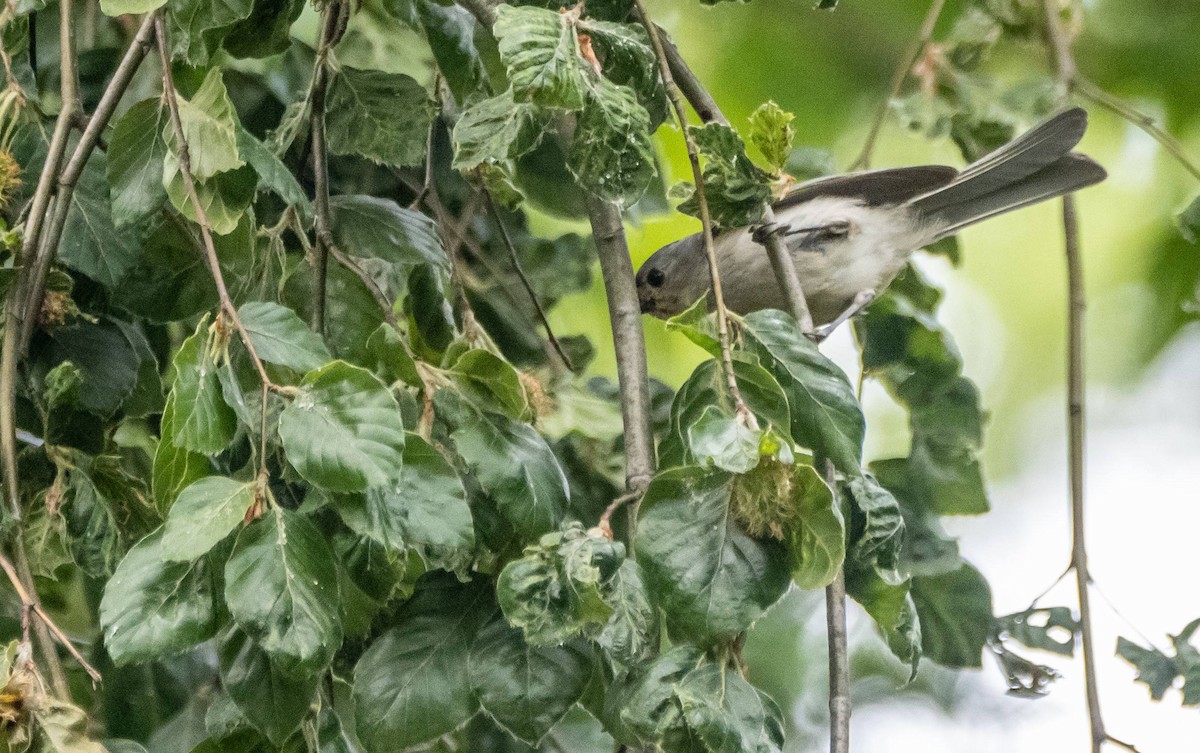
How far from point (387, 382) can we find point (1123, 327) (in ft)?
7.72

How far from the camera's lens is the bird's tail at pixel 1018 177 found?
1.79 m

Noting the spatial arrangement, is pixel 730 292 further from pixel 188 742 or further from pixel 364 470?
pixel 364 470

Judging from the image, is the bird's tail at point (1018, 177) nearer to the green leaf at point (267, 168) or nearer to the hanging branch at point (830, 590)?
the hanging branch at point (830, 590)

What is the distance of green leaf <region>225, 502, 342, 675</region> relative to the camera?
0.77m

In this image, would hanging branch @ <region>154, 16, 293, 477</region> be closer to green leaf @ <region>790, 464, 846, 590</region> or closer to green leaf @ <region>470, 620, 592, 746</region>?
green leaf @ <region>470, 620, 592, 746</region>

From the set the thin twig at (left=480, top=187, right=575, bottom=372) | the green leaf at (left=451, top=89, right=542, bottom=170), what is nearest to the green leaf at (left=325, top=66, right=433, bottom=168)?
the thin twig at (left=480, top=187, right=575, bottom=372)

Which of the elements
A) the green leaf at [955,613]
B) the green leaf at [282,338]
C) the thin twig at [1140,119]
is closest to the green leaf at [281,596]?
the green leaf at [282,338]

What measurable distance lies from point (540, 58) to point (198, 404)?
0.30 metres

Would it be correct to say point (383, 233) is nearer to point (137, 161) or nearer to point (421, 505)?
point (137, 161)

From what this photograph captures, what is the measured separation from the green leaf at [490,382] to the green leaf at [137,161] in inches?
10.6

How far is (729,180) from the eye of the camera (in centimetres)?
96

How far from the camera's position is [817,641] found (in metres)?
2.73

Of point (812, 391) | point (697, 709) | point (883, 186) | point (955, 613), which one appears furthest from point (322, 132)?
point (883, 186)

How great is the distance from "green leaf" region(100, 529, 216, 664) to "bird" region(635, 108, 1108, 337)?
1.26 meters
